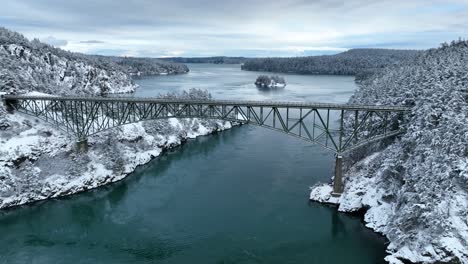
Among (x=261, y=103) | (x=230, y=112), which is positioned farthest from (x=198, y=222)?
(x=230, y=112)

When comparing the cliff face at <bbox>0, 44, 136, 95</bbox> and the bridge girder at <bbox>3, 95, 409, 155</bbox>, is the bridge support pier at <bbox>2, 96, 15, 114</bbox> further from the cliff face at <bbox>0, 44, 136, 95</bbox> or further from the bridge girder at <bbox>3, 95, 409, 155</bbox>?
the cliff face at <bbox>0, 44, 136, 95</bbox>

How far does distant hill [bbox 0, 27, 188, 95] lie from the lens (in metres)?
62.2

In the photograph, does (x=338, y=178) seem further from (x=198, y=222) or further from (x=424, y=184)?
(x=198, y=222)

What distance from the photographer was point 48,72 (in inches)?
3907

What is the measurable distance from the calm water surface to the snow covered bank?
1603 millimetres

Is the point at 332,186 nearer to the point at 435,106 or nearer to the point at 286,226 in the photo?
the point at 286,226

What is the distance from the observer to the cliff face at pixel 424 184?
88.1 feet

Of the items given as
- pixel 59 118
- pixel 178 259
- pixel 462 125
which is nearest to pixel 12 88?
Answer: pixel 59 118

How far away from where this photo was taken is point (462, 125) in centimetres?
3122

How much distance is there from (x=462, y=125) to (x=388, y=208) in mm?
9859

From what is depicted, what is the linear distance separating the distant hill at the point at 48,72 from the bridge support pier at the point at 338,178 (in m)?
48.0

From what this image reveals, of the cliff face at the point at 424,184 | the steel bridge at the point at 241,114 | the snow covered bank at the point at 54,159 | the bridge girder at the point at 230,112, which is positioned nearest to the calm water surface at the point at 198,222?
the snow covered bank at the point at 54,159

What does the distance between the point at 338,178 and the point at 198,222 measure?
51.9 feet

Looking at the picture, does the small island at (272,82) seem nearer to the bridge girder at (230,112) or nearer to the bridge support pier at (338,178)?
the bridge girder at (230,112)
